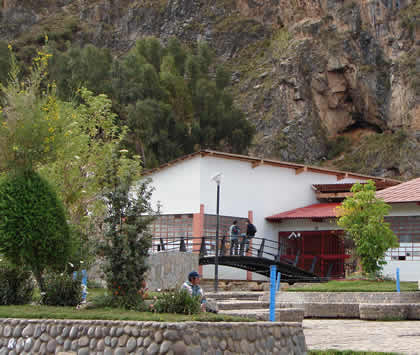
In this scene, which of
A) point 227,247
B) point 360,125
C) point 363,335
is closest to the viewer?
point 363,335

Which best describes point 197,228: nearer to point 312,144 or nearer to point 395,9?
point 312,144

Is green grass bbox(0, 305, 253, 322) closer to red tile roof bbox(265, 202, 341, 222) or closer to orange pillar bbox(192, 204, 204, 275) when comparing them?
orange pillar bbox(192, 204, 204, 275)

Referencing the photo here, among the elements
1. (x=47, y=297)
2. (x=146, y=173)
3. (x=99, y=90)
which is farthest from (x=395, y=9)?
(x=47, y=297)

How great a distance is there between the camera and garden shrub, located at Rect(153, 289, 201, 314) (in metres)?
10.9

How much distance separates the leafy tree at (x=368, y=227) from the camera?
23688 millimetres

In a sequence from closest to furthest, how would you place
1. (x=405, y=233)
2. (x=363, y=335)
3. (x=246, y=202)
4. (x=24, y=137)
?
(x=24, y=137) < (x=363, y=335) < (x=405, y=233) < (x=246, y=202)

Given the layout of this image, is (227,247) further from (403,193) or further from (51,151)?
(51,151)

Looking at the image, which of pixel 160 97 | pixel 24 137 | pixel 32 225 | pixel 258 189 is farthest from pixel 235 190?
pixel 32 225

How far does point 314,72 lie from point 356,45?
3866mm

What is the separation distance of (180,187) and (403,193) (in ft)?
34.1

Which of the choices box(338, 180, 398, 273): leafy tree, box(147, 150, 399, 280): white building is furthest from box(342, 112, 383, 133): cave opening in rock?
box(338, 180, 398, 273): leafy tree

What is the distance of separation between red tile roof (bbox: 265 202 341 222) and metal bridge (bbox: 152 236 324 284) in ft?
5.29

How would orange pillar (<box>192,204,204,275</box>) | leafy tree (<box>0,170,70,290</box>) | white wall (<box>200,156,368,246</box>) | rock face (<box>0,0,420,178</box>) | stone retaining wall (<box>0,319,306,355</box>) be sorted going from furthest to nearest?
rock face (<box>0,0,420,178</box>)
white wall (<box>200,156,368,246</box>)
orange pillar (<box>192,204,204,275</box>)
leafy tree (<box>0,170,70,290</box>)
stone retaining wall (<box>0,319,306,355</box>)

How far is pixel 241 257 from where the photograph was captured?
27.7 metres
